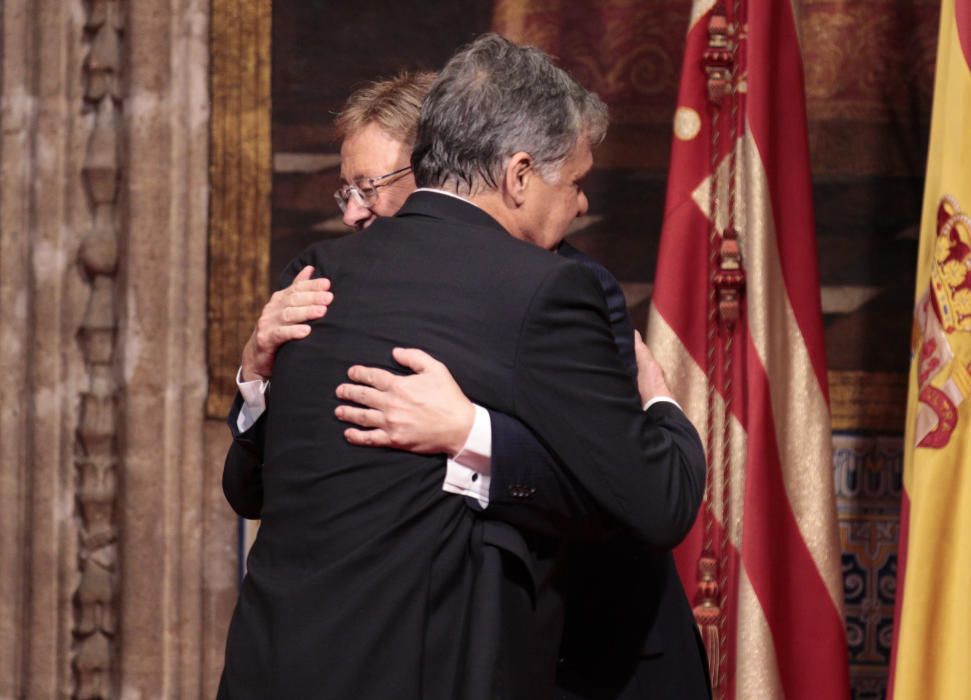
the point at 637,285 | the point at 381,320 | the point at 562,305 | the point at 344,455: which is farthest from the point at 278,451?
the point at 637,285

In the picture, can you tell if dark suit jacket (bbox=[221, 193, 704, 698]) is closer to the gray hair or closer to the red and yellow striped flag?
the gray hair

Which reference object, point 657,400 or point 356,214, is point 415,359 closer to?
point 657,400

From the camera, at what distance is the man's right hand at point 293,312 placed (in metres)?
1.73

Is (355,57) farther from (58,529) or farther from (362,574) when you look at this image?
(362,574)

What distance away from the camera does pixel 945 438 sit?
2561mm

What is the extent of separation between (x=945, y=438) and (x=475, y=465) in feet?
4.24

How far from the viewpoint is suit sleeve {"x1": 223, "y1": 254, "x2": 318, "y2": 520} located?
1.97 meters

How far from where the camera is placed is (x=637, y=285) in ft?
10.9

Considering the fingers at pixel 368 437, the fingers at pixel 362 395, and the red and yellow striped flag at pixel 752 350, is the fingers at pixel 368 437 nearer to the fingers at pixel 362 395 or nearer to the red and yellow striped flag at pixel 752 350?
the fingers at pixel 362 395

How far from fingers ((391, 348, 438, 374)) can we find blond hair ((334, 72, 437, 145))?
0.68 metres

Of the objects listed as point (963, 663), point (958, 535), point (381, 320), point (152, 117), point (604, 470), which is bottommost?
point (963, 663)

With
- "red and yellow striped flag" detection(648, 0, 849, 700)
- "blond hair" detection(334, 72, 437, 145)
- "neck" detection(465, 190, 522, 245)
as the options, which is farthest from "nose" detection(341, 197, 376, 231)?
"red and yellow striped flag" detection(648, 0, 849, 700)

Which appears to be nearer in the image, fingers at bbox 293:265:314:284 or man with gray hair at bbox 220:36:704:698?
man with gray hair at bbox 220:36:704:698

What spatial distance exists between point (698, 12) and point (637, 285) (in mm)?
745
